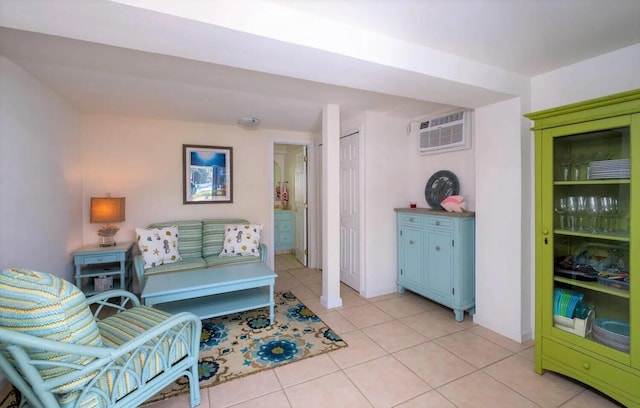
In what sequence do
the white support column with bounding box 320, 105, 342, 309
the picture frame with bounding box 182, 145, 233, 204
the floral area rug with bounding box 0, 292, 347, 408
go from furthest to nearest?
the picture frame with bounding box 182, 145, 233, 204 → the white support column with bounding box 320, 105, 342, 309 → the floral area rug with bounding box 0, 292, 347, 408

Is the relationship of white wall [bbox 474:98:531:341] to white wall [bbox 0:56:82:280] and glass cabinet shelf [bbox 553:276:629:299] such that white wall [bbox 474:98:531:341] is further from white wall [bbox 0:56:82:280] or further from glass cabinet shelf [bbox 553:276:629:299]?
white wall [bbox 0:56:82:280]

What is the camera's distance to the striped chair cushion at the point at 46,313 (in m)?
1.12

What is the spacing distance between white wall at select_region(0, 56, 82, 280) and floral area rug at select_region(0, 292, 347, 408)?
1017 mm

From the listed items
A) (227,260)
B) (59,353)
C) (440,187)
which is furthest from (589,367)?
(227,260)

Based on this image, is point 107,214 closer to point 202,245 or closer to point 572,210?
point 202,245

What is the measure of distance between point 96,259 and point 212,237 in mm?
1169

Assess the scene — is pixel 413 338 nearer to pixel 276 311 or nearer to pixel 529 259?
pixel 529 259

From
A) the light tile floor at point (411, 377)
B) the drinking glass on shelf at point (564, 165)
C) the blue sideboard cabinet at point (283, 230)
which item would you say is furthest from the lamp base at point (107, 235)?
the drinking glass on shelf at point (564, 165)

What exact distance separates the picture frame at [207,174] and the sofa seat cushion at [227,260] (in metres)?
0.87

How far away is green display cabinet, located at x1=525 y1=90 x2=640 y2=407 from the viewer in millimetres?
1608

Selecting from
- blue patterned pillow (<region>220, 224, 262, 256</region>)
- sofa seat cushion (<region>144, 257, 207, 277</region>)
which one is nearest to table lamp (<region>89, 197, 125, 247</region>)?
sofa seat cushion (<region>144, 257, 207, 277</region>)

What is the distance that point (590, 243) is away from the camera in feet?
6.19

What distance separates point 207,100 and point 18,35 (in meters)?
1.37

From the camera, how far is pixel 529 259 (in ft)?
8.07
